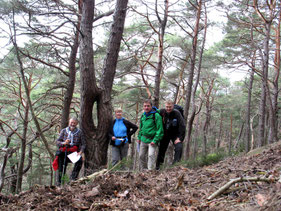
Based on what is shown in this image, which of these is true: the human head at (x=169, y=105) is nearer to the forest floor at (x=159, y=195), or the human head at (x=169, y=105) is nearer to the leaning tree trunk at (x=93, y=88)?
the leaning tree trunk at (x=93, y=88)

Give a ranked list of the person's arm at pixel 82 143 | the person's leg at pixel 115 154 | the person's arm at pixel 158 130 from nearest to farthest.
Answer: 1. the person's arm at pixel 158 130
2. the person's arm at pixel 82 143
3. the person's leg at pixel 115 154

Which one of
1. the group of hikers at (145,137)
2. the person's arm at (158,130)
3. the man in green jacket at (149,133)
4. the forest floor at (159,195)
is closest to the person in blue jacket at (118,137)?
the group of hikers at (145,137)

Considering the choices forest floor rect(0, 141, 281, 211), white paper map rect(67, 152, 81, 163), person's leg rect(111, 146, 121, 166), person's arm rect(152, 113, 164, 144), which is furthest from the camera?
person's leg rect(111, 146, 121, 166)

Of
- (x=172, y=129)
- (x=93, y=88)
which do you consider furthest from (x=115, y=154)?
(x=93, y=88)

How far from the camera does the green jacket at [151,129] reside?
193 inches

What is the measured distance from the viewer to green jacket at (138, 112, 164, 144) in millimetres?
4905

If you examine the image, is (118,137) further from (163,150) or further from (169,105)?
(169,105)

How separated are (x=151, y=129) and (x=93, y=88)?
1593 mm

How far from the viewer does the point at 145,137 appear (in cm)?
518

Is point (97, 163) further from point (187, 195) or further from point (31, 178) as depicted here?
point (31, 178)

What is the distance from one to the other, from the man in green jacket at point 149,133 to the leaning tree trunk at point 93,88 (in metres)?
0.85

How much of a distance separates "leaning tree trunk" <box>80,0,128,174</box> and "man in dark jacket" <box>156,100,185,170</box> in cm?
129

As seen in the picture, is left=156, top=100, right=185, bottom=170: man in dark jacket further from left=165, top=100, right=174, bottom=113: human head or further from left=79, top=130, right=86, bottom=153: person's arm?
left=79, top=130, right=86, bottom=153: person's arm

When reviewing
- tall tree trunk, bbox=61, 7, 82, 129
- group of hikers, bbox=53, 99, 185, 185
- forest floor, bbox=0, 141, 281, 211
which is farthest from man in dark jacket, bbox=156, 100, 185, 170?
tall tree trunk, bbox=61, 7, 82, 129
